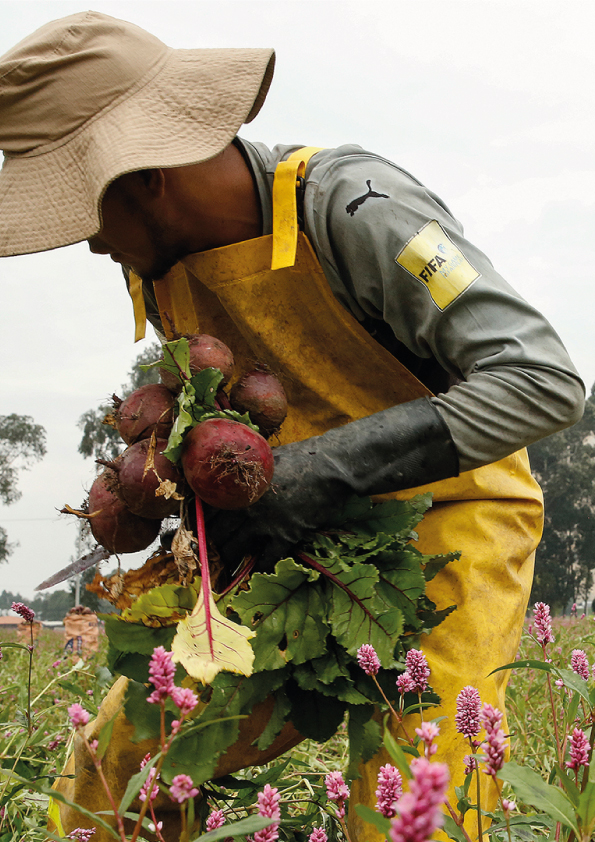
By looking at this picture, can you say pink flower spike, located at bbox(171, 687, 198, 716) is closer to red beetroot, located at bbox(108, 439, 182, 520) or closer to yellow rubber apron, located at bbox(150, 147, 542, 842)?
red beetroot, located at bbox(108, 439, 182, 520)

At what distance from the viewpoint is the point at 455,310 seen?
56.8 inches

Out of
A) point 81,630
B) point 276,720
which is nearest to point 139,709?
point 276,720

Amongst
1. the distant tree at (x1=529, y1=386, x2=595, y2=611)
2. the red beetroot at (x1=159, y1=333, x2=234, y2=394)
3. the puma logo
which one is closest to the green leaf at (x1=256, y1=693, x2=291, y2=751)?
the red beetroot at (x1=159, y1=333, x2=234, y2=394)

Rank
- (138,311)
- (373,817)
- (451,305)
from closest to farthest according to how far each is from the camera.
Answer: (373,817) → (451,305) → (138,311)

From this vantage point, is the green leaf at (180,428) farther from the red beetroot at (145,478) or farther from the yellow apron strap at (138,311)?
the yellow apron strap at (138,311)

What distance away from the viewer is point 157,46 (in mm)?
1666

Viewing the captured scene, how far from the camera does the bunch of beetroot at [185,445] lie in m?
1.21

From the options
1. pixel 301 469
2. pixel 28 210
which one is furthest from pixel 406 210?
pixel 28 210

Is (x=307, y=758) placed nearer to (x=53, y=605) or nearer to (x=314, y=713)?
(x=314, y=713)

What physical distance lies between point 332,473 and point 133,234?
0.78 meters

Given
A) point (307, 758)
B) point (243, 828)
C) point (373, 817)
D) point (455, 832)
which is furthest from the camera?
point (307, 758)

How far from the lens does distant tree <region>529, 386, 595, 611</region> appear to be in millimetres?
38469

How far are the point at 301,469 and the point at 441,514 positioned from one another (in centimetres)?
43

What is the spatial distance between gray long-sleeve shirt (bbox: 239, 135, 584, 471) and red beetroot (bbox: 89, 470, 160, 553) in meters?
0.67
